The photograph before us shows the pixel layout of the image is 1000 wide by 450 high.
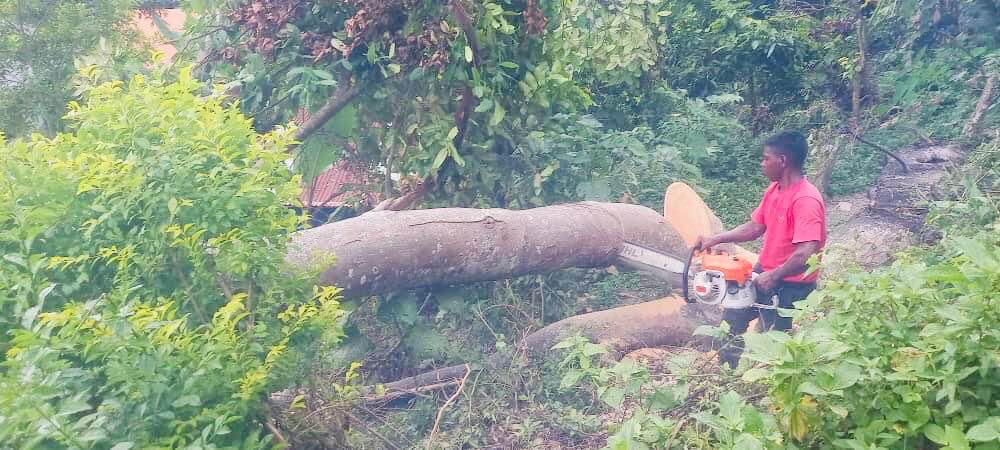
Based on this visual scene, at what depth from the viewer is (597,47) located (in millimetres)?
7359

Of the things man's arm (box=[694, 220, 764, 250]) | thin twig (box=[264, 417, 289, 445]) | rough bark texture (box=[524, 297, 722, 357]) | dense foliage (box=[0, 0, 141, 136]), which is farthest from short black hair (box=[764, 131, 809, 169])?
dense foliage (box=[0, 0, 141, 136])

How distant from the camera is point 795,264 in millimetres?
3840

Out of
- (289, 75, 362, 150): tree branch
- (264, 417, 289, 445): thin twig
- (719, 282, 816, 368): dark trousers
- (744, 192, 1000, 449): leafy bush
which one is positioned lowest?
(719, 282, 816, 368): dark trousers

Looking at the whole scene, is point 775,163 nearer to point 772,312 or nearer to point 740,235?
point 740,235

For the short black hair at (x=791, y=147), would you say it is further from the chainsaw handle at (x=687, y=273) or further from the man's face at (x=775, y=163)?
the chainsaw handle at (x=687, y=273)

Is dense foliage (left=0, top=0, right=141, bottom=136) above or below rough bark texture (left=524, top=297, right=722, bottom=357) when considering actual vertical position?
above

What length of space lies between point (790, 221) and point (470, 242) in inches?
63.6

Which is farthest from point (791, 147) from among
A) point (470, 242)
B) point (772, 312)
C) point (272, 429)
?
point (272, 429)

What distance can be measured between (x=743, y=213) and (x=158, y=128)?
18.8 ft

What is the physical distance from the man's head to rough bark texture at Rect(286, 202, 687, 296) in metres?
0.99

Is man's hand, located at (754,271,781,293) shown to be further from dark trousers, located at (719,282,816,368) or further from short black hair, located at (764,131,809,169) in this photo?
short black hair, located at (764,131,809,169)

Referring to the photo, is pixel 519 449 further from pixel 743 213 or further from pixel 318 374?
pixel 743 213

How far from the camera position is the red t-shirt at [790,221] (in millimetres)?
3850

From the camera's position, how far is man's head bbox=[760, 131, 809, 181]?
4012 millimetres
